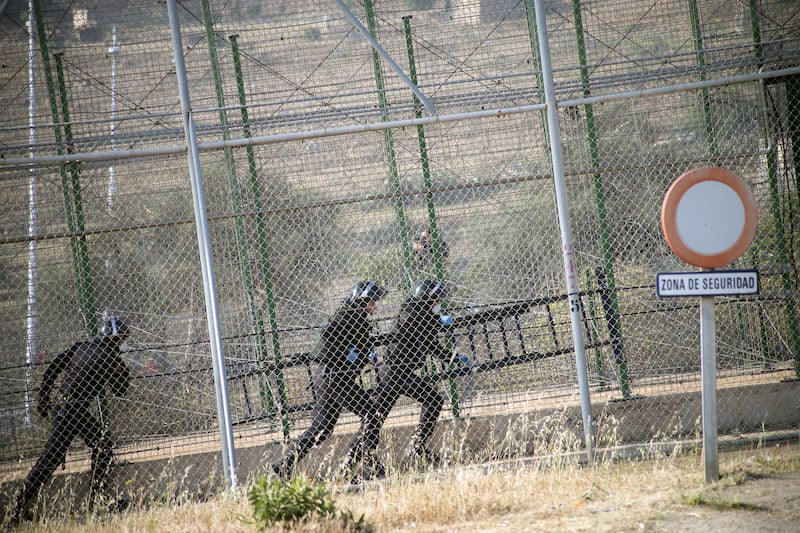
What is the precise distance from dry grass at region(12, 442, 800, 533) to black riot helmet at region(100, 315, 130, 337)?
1.77 meters

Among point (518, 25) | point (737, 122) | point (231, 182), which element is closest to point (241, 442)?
point (231, 182)

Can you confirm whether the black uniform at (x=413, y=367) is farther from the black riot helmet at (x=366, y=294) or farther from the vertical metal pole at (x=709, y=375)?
the vertical metal pole at (x=709, y=375)

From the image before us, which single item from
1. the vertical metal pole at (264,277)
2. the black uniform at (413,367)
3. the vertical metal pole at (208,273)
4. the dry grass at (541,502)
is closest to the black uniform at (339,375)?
the black uniform at (413,367)

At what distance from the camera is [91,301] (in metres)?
7.46

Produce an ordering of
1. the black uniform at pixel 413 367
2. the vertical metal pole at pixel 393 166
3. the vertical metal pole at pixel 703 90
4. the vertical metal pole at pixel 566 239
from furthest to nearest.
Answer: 1. the vertical metal pole at pixel 703 90
2. the vertical metal pole at pixel 393 166
3. the black uniform at pixel 413 367
4. the vertical metal pole at pixel 566 239

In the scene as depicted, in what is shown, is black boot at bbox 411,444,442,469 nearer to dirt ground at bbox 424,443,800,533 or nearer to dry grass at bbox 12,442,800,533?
dry grass at bbox 12,442,800,533

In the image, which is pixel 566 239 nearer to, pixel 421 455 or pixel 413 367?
pixel 413 367

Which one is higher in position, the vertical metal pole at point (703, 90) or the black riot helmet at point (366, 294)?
the vertical metal pole at point (703, 90)

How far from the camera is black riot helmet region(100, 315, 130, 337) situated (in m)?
6.86

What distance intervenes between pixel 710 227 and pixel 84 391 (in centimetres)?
559

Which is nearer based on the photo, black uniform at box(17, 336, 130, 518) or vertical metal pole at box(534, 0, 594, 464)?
vertical metal pole at box(534, 0, 594, 464)

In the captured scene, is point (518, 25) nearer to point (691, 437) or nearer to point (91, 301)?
point (691, 437)

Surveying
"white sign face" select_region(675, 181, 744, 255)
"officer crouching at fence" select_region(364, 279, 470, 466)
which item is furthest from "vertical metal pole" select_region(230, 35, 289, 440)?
"white sign face" select_region(675, 181, 744, 255)

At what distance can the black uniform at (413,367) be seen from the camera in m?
6.79
